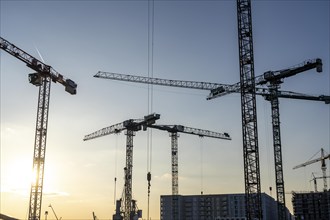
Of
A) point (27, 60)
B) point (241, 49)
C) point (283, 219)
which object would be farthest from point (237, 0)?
point (283, 219)

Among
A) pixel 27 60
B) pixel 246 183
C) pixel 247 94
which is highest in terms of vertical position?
pixel 27 60

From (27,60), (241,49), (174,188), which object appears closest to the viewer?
(241,49)

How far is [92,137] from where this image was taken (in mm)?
156125

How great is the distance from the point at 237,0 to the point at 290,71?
3175 cm

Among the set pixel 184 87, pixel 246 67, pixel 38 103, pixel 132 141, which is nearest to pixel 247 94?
pixel 246 67

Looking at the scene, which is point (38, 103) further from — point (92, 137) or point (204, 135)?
point (204, 135)

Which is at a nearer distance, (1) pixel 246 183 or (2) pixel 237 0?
(1) pixel 246 183

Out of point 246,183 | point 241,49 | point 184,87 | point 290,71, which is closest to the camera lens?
point 246,183

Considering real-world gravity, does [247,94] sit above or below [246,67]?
below

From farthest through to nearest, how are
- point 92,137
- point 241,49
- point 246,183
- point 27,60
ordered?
point 92,137, point 27,60, point 241,49, point 246,183

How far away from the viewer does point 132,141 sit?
139000 millimetres

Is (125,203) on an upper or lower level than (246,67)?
lower

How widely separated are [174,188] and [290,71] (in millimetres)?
64850

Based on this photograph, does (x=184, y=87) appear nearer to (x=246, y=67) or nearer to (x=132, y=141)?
(x=132, y=141)
